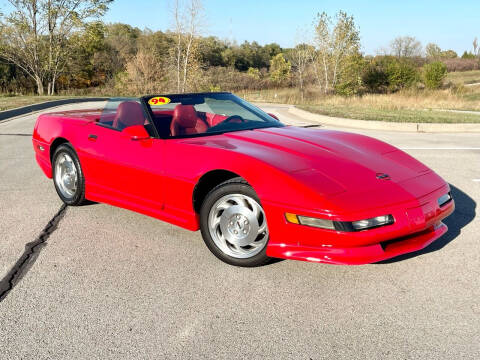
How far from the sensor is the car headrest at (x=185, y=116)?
14.3ft

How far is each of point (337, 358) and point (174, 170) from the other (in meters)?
2.04

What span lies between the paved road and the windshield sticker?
3.89 feet

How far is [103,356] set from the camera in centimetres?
237

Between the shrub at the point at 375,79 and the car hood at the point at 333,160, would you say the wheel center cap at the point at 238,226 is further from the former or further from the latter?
the shrub at the point at 375,79

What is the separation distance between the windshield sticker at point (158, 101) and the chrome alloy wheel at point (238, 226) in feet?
4.64

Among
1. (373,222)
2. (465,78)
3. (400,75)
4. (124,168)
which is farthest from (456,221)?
→ (465,78)

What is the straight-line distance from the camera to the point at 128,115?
4535 millimetres

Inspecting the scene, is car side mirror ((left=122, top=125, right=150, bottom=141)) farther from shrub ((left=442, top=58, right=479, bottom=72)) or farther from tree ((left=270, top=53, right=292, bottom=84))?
shrub ((left=442, top=58, right=479, bottom=72))

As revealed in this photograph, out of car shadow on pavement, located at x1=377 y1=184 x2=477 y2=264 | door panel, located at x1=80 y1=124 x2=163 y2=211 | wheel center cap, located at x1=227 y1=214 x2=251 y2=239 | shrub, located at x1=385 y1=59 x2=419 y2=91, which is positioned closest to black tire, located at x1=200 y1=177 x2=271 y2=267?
wheel center cap, located at x1=227 y1=214 x2=251 y2=239

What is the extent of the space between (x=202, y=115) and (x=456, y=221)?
2.68 metres

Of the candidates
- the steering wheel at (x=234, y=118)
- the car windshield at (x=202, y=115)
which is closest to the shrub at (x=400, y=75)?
the car windshield at (x=202, y=115)

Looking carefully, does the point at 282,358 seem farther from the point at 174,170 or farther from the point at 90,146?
the point at 90,146

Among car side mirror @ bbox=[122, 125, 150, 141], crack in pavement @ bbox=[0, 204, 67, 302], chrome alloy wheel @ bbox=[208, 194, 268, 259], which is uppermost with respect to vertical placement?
car side mirror @ bbox=[122, 125, 150, 141]

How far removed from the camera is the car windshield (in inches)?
167
